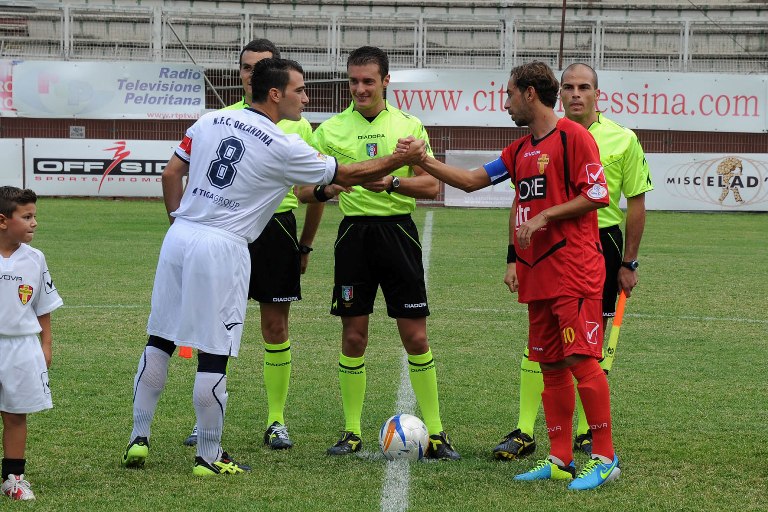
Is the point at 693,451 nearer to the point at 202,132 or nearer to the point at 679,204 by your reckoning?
the point at 202,132

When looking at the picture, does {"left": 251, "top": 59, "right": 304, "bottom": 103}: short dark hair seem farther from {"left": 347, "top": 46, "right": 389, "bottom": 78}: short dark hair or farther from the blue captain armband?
the blue captain armband

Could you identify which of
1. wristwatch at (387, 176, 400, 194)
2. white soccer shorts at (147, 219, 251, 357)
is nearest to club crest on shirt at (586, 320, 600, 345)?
wristwatch at (387, 176, 400, 194)

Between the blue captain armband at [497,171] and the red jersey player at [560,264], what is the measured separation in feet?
0.58

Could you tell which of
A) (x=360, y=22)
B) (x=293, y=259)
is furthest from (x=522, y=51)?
(x=293, y=259)

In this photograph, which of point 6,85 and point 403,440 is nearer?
point 403,440

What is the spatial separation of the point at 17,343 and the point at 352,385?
6.68ft

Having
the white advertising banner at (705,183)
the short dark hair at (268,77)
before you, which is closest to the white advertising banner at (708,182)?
the white advertising banner at (705,183)

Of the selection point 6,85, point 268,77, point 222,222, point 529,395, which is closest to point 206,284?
point 222,222

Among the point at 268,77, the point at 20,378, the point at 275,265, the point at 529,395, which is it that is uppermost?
the point at 268,77

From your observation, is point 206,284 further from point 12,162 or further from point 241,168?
point 12,162

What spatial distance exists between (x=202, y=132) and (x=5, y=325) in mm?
1349

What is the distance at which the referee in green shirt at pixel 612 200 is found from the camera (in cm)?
→ 615

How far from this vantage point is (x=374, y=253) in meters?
6.12

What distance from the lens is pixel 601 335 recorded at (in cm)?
532
